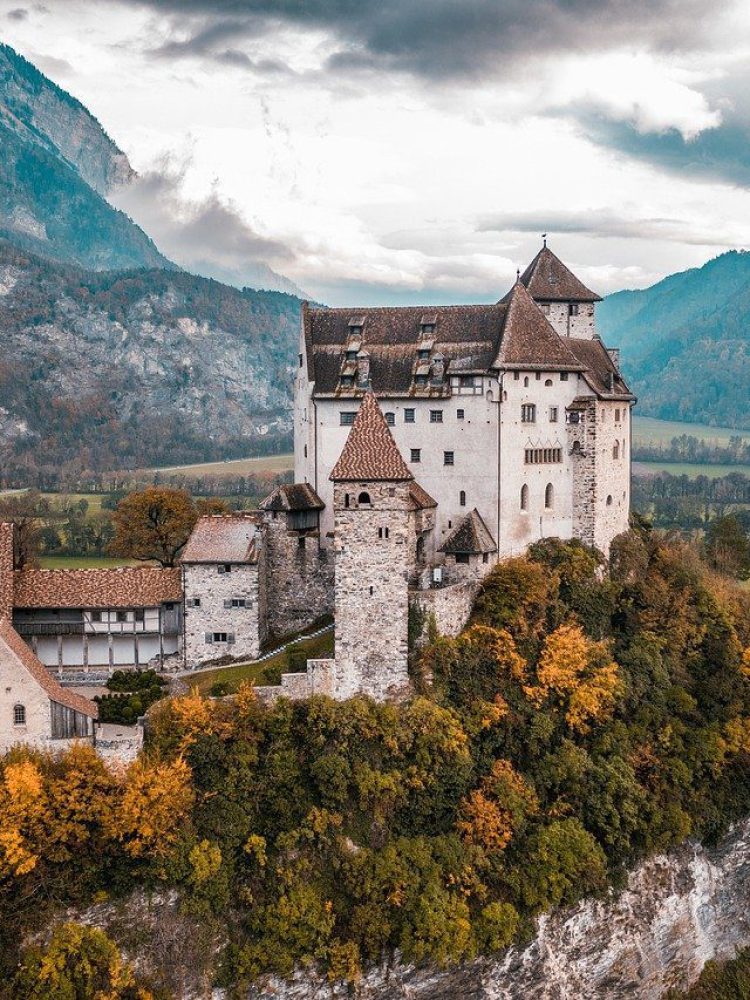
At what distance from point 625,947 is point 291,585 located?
2632cm

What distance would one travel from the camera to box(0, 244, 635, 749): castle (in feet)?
173

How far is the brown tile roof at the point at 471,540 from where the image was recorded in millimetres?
61822

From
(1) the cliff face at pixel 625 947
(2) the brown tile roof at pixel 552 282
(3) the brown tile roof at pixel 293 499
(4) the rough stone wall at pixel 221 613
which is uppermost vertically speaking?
(2) the brown tile roof at pixel 552 282

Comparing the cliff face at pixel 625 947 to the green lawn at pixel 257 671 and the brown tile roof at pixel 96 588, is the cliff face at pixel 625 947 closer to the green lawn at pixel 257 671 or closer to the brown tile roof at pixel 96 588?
the green lawn at pixel 257 671

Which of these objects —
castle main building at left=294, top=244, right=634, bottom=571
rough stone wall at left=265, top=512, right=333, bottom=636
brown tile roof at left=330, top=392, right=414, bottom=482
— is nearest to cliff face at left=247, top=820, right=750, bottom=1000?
castle main building at left=294, top=244, right=634, bottom=571

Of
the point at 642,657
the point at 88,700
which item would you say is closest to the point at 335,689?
the point at 88,700

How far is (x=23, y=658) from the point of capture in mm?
48062

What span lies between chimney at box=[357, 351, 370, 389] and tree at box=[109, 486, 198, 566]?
53.7 ft

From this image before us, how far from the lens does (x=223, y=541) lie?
5988 centimetres

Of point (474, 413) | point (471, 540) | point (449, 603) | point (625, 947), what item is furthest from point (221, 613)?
point (625, 947)

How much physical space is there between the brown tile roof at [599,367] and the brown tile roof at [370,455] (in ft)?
64.2

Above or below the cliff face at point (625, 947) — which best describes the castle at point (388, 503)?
above

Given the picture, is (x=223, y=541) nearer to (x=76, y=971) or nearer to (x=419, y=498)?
(x=419, y=498)

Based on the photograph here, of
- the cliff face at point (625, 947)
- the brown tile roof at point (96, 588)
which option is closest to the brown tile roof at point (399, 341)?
the brown tile roof at point (96, 588)
